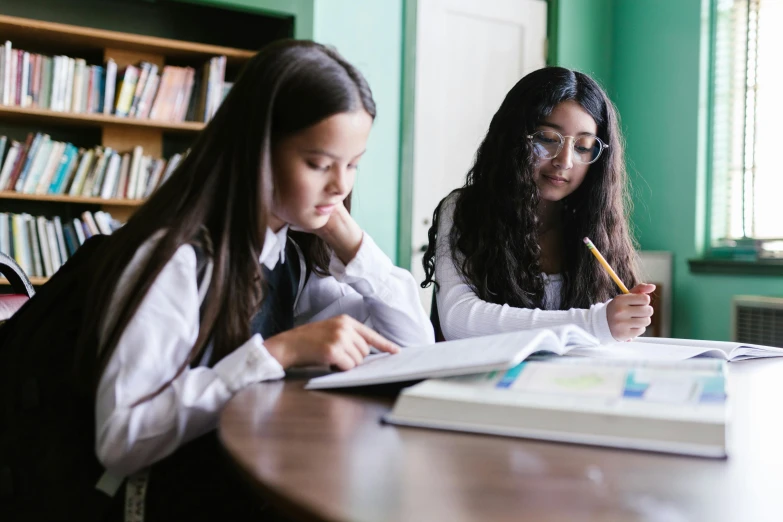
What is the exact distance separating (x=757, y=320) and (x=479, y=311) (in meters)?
2.43

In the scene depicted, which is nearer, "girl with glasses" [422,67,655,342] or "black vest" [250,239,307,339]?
"black vest" [250,239,307,339]

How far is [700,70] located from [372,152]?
1722 mm

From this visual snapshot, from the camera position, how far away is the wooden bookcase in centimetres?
299

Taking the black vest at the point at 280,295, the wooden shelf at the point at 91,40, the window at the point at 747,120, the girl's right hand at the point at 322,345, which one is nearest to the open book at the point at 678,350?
the girl's right hand at the point at 322,345

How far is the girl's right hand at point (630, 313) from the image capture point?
3.80 feet

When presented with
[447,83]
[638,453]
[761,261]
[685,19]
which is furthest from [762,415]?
[685,19]

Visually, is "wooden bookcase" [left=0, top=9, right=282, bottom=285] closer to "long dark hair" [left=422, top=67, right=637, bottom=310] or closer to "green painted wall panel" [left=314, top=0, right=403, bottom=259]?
"green painted wall panel" [left=314, top=0, right=403, bottom=259]

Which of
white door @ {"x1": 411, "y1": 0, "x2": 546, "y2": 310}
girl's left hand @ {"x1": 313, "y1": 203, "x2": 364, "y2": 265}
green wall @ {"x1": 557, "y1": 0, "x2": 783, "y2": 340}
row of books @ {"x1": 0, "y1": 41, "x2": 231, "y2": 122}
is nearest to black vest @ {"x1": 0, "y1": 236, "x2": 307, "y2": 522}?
girl's left hand @ {"x1": 313, "y1": 203, "x2": 364, "y2": 265}

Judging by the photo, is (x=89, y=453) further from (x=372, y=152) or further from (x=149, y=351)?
(x=372, y=152)

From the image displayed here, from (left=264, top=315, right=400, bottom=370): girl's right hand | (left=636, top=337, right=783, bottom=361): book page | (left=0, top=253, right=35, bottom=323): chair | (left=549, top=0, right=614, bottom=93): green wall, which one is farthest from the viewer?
(left=549, top=0, right=614, bottom=93): green wall

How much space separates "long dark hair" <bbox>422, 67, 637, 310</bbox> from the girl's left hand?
0.45 meters

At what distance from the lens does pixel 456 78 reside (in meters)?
3.92

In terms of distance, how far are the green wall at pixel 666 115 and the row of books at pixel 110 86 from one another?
2070 mm

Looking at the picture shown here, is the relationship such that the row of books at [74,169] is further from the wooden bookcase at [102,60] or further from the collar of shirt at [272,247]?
the collar of shirt at [272,247]
